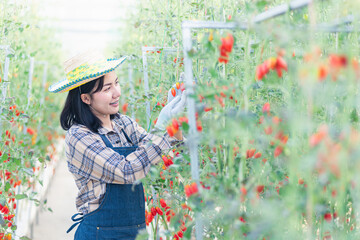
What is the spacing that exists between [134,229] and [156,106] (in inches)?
25.1

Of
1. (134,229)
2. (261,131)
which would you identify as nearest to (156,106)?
(134,229)

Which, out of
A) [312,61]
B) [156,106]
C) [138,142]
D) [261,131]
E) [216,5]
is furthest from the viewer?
[156,106]

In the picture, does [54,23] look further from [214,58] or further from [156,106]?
[214,58]

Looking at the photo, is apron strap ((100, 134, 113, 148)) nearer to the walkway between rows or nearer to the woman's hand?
the woman's hand

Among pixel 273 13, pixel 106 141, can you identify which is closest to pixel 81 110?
pixel 106 141

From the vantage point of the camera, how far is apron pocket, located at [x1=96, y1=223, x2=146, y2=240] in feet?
5.54

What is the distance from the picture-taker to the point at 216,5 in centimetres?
167

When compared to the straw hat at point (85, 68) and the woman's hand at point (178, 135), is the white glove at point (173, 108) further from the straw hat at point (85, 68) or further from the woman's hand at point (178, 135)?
the straw hat at point (85, 68)

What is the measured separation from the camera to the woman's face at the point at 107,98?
5.70 feet

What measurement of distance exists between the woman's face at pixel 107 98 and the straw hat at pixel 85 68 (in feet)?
0.16

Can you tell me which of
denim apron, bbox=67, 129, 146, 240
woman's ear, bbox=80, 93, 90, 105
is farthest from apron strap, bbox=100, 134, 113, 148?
woman's ear, bbox=80, 93, 90, 105

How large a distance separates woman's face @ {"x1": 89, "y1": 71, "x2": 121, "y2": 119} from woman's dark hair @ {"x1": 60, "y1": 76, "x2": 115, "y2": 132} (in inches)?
0.7

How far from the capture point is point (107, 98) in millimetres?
1735

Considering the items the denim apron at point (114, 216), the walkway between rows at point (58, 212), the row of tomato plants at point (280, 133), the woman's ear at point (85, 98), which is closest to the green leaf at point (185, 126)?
the row of tomato plants at point (280, 133)
